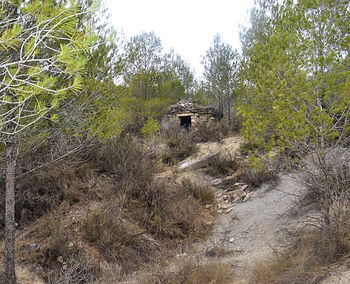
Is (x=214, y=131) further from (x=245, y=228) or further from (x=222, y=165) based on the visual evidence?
(x=245, y=228)

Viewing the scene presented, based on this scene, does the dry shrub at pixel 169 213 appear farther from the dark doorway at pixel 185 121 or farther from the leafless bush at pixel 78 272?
the dark doorway at pixel 185 121

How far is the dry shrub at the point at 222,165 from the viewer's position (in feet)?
27.6

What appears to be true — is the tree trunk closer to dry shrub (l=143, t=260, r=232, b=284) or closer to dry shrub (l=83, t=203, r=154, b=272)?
dry shrub (l=83, t=203, r=154, b=272)

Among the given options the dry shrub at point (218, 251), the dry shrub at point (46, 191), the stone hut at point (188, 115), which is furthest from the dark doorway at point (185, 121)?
the dry shrub at point (218, 251)

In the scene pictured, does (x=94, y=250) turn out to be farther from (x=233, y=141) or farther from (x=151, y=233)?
(x=233, y=141)

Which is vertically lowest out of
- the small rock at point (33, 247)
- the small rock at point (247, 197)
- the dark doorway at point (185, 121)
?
the small rock at point (247, 197)

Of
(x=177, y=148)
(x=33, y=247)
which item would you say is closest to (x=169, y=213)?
(x=33, y=247)

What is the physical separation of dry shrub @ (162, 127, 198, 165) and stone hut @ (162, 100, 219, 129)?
2218 millimetres

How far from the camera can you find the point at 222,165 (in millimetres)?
8516

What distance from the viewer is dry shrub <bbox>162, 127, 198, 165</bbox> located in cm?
982

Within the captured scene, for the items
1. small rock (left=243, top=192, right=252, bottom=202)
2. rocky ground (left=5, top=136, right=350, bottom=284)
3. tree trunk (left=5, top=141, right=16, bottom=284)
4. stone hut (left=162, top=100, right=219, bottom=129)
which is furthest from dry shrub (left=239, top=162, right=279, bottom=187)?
stone hut (left=162, top=100, right=219, bottom=129)

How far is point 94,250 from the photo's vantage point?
4.62 meters

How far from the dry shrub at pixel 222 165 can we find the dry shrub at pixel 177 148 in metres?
1.48

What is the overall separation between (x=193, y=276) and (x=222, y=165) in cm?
535
